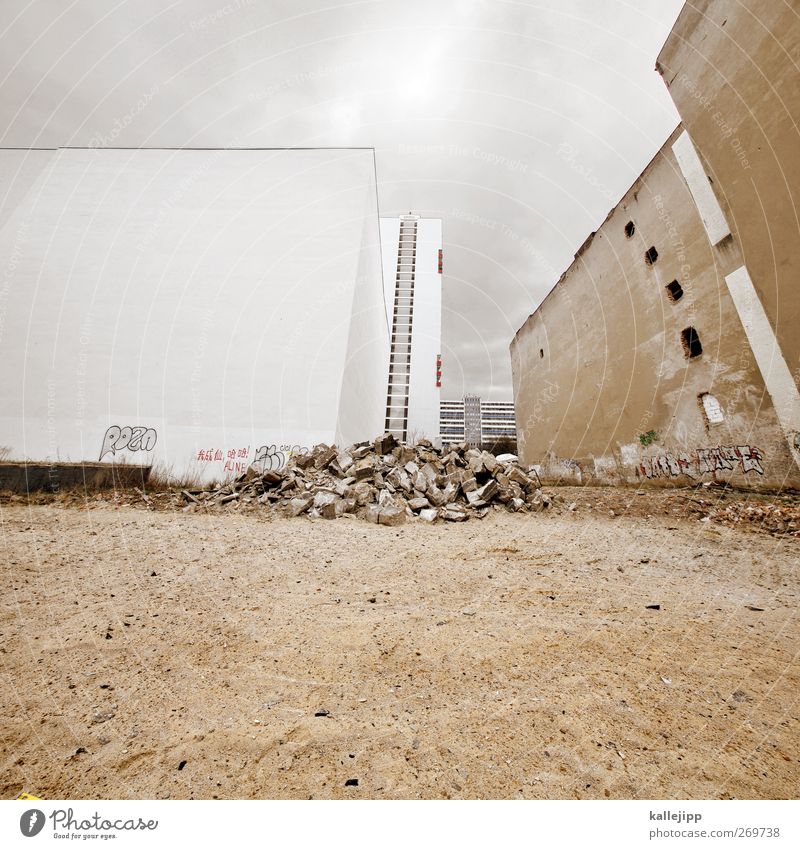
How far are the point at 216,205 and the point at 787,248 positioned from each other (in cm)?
1618

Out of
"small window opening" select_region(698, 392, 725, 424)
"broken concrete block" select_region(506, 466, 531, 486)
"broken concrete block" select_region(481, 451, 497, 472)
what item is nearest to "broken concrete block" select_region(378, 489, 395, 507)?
"broken concrete block" select_region(481, 451, 497, 472)

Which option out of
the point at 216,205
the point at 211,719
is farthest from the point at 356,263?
the point at 211,719

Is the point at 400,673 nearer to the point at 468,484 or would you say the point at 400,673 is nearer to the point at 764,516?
the point at 468,484

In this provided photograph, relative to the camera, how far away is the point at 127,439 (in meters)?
10.1

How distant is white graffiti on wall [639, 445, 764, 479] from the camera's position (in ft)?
22.4

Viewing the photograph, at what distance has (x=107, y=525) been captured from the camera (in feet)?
16.8

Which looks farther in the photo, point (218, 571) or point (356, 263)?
point (356, 263)

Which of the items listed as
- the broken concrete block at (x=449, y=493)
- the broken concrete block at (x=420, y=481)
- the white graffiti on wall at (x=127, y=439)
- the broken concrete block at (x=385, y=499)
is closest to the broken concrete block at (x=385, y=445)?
the broken concrete block at (x=420, y=481)

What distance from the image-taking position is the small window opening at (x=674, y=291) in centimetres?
929

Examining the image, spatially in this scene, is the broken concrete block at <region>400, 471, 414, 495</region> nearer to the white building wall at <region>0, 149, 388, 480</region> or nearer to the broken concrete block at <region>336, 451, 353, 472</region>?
the broken concrete block at <region>336, 451, 353, 472</region>

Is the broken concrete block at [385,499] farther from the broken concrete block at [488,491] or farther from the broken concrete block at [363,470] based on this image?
the broken concrete block at [488,491]

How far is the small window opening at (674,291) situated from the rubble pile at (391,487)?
711 cm
